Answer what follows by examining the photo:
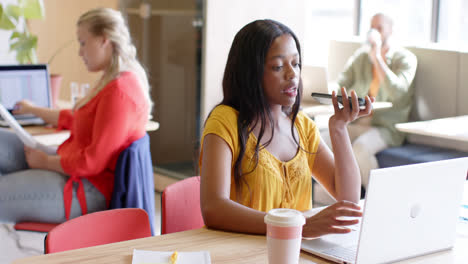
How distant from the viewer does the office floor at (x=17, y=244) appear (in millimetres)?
3158

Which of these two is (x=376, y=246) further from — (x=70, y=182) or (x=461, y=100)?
(x=461, y=100)

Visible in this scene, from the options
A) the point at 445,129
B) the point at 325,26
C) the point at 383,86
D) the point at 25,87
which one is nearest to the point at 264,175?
the point at 445,129

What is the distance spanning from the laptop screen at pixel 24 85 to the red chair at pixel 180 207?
1.81 m

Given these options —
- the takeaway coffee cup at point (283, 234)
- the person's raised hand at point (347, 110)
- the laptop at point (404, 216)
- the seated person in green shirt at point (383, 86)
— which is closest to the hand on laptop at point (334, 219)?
the laptop at point (404, 216)

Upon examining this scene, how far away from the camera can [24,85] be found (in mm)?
3359

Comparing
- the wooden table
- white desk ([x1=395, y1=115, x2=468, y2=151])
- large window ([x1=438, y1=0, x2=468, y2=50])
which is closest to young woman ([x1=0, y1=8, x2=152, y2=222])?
the wooden table

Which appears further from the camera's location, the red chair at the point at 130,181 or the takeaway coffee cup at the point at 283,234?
the red chair at the point at 130,181

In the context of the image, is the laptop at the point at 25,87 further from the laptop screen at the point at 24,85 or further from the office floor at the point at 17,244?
the office floor at the point at 17,244

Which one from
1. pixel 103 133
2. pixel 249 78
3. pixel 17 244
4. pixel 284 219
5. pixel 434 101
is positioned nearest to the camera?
pixel 284 219

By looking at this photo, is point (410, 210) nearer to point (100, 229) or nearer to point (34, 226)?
point (100, 229)

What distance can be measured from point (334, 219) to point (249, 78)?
53cm

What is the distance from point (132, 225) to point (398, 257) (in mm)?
729

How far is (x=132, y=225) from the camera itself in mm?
1647

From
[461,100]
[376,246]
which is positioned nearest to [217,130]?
[376,246]
